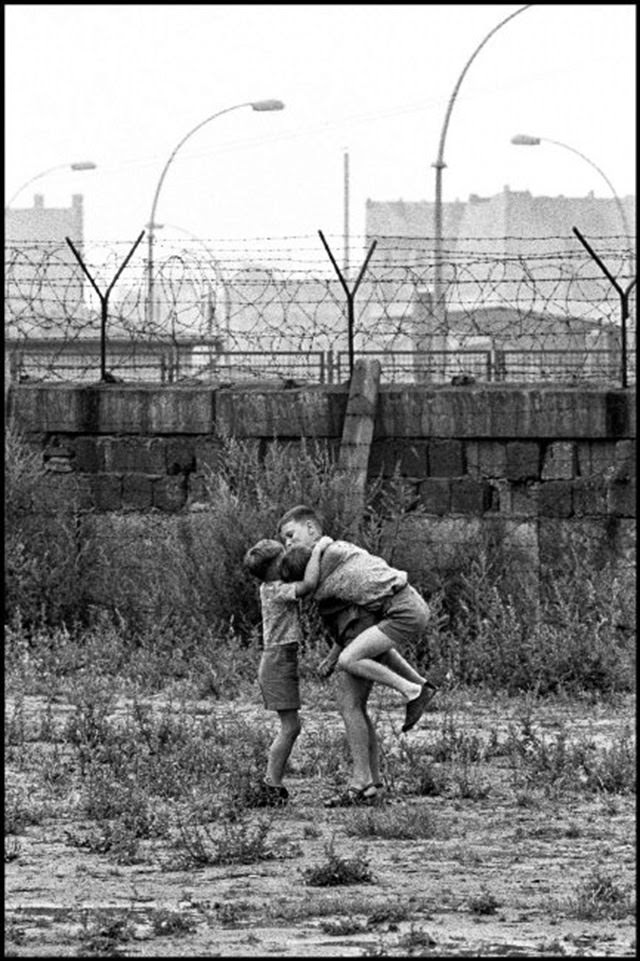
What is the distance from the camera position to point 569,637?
53.1 feet

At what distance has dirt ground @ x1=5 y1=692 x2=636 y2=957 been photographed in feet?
23.8

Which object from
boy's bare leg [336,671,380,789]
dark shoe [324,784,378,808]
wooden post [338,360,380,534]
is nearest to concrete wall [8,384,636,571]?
wooden post [338,360,380,534]

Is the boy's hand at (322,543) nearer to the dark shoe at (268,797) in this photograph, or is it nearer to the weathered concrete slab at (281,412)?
the dark shoe at (268,797)

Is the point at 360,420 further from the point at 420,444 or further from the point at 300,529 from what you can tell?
the point at 300,529

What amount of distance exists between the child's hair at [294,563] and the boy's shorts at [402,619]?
19.3 inches

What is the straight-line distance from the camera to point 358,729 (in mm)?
10609

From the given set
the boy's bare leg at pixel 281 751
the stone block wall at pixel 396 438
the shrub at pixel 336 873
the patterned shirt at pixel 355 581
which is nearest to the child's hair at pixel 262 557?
the patterned shirt at pixel 355 581

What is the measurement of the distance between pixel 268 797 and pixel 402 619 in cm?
118

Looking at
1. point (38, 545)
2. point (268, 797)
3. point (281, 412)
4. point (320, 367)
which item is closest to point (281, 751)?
→ point (268, 797)

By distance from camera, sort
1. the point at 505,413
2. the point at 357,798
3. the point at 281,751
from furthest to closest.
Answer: the point at 505,413
the point at 281,751
the point at 357,798

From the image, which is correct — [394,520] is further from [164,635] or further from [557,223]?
[557,223]

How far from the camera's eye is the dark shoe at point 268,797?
10625 millimetres

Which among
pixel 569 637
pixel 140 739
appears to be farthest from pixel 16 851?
pixel 569 637

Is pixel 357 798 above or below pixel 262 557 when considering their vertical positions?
below
